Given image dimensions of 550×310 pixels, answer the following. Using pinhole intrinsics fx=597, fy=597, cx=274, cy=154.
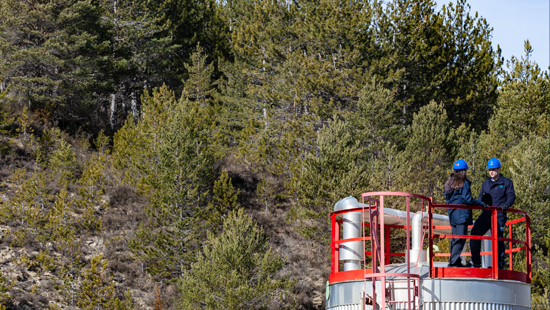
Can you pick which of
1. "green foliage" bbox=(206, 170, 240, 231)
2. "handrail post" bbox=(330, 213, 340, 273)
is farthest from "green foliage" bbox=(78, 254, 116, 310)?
"handrail post" bbox=(330, 213, 340, 273)

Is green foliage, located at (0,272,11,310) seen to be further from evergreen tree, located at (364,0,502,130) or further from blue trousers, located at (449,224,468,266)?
evergreen tree, located at (364,0,502,130)

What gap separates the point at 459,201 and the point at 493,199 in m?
0.85

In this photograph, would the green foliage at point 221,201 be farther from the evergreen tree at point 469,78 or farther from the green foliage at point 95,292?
the evergreen tree at point 469,78

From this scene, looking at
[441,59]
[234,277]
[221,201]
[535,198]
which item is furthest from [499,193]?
[441,59]

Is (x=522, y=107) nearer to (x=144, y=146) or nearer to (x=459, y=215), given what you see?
(x=144, y=146)

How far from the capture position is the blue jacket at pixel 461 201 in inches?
369

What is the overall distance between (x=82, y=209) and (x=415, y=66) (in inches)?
902

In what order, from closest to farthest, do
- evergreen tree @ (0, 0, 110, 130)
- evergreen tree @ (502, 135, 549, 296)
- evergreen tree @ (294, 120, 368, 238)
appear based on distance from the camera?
evergreen tree @ (502, 135, 549, 296) → evergreen tree @ (294, 120, 368, 238) → evergreen tree @ (0, 0, 110, 130)

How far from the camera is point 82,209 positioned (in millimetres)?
29516

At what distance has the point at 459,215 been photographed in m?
9.58

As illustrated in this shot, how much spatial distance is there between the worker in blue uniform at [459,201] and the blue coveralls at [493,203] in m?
0.29

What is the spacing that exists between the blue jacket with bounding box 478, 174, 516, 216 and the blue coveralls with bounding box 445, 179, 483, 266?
0.51m

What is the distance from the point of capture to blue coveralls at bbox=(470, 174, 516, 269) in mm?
9695

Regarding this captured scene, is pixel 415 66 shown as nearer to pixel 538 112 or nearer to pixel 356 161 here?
pixel 538 112
